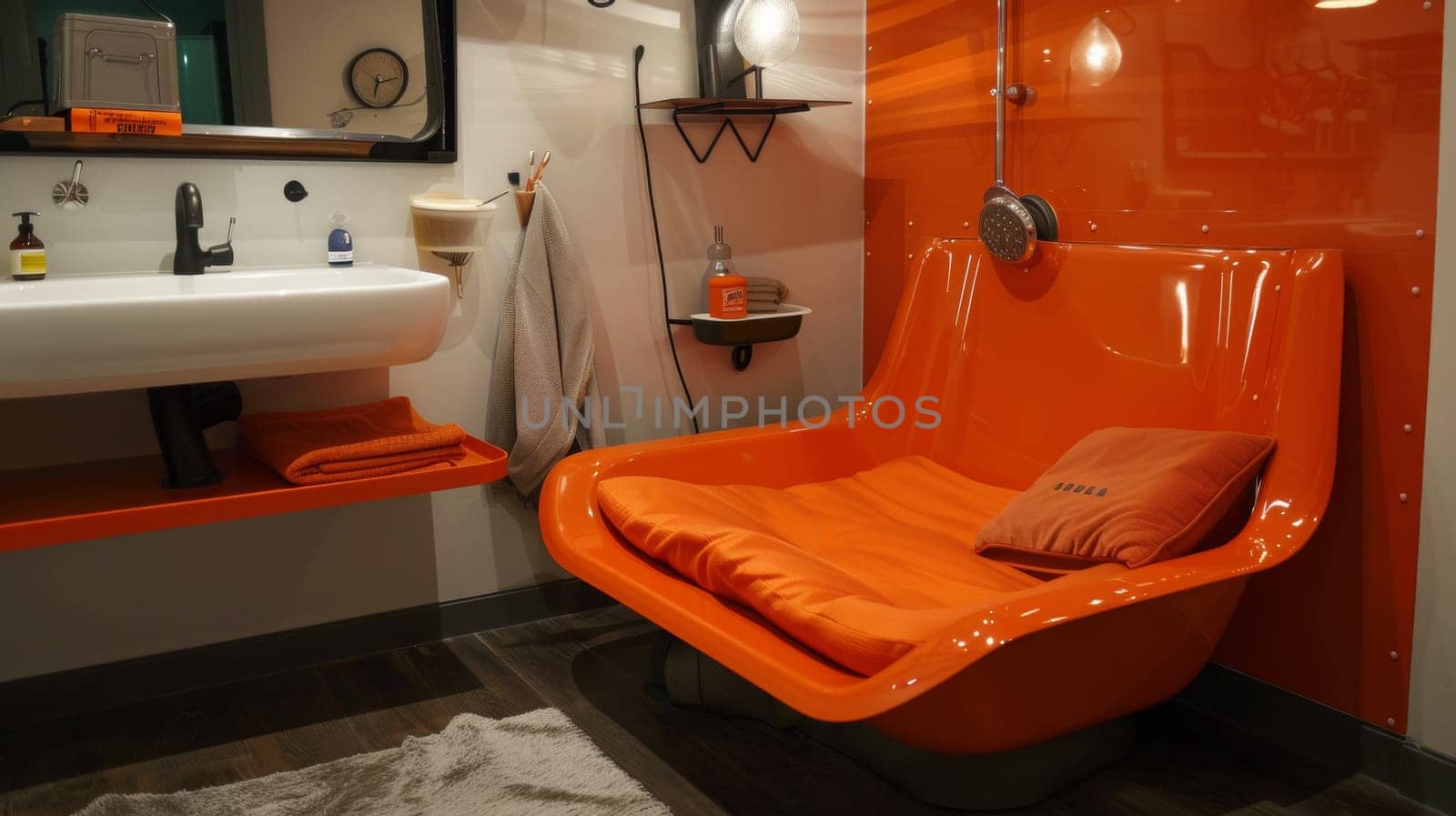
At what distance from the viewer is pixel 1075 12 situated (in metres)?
2.43

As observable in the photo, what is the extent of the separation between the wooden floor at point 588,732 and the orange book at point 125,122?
114 centimetres

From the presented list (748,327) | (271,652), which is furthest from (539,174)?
(271,652)

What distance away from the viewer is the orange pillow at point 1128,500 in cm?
185

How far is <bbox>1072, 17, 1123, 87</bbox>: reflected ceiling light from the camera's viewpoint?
7.77 feet

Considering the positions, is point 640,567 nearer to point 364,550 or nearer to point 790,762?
point 790,762

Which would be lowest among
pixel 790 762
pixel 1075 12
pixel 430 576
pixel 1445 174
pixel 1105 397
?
pixel 790 762

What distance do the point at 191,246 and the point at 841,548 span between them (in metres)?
1.37

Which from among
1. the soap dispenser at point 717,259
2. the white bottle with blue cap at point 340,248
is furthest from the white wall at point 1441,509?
the white bottle with blue cap at point 340,248

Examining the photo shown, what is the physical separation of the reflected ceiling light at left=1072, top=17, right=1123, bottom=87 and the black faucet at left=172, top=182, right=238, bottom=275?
1.77 metres

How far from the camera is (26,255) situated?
2146 millimetres

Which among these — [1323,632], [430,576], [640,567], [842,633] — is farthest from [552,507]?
[1323,632]

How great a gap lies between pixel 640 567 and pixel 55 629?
123 cm

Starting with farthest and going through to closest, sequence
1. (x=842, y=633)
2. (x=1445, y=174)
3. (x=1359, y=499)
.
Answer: (x=1359, y=499)
(x=1445, y=174)
(x=842, y=633)

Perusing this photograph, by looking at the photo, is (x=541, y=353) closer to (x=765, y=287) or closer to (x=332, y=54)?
(x=765, y=287)
